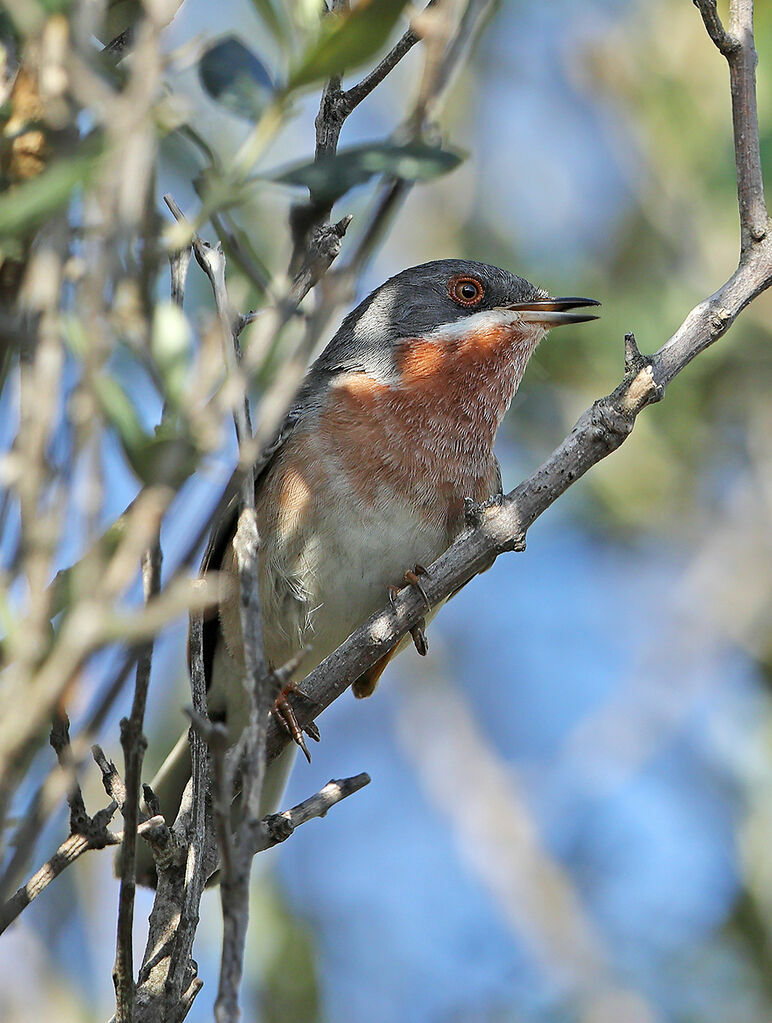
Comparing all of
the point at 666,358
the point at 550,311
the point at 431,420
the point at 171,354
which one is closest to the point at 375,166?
the point at 171,354

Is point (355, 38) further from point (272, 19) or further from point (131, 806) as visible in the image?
point (131, 806)

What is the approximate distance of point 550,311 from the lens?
508 cm

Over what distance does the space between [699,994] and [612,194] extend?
19.2ft

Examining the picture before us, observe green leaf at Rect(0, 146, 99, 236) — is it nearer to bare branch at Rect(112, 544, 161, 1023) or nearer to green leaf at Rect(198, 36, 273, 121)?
green leaf at Rect(198, 36, 273, 121)

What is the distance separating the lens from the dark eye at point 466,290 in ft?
17.4

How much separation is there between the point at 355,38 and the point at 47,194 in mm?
470

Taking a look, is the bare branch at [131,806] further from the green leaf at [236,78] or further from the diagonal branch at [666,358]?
the diagonal branch at [666,358]

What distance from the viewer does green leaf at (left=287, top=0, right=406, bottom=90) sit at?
62.2 inches

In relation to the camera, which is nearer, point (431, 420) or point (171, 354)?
point (171, 354)

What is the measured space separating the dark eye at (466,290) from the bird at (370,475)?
0.05ft

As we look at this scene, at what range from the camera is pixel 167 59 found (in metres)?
1.59

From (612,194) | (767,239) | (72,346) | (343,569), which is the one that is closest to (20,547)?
(72,346)

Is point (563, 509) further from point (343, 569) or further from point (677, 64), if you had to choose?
point (343, 569)

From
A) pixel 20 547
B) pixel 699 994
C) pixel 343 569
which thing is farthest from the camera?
pixel 699 994
